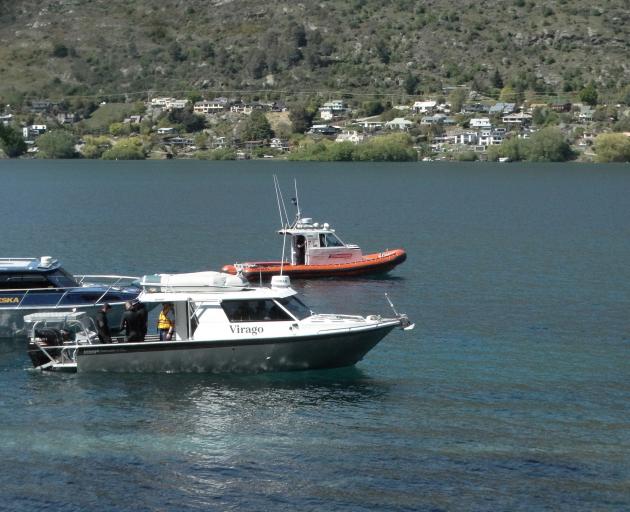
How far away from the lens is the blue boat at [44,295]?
44.2m

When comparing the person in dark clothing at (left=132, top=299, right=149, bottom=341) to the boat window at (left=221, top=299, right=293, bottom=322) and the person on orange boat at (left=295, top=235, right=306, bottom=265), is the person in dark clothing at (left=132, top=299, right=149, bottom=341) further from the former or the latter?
the person on orange boat at (left=295, top=235, right=306, bottom=265)

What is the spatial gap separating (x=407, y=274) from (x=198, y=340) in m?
29.5

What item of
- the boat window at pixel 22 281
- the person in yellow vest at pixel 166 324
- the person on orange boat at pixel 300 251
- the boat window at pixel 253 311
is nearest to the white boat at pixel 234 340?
the boat window at pixel 253 311

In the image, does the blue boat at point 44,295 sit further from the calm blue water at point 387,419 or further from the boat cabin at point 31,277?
the calm blue water at point 387,419

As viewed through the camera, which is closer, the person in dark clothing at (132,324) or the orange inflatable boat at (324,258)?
the person in dark clothing at (132,324)

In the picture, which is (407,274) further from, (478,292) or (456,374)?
(456,374)

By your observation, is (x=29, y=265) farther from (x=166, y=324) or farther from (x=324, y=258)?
(x=324, y=258)

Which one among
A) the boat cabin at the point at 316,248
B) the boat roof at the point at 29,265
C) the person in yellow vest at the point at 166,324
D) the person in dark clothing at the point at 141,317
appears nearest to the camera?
the person in yellow vest at the point at 166,324

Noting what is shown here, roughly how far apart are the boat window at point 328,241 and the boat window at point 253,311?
2539 cm

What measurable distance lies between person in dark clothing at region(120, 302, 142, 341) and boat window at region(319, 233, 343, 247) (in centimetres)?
2549

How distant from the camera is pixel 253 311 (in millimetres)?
38062

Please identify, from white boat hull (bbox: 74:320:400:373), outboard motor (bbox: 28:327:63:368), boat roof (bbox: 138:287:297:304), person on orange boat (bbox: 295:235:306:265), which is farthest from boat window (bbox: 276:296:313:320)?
person on orange boat (bbox: 295:235:306:265)

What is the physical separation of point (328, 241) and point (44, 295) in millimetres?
21921

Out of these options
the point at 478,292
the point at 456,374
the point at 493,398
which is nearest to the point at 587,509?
the point at 493,398
